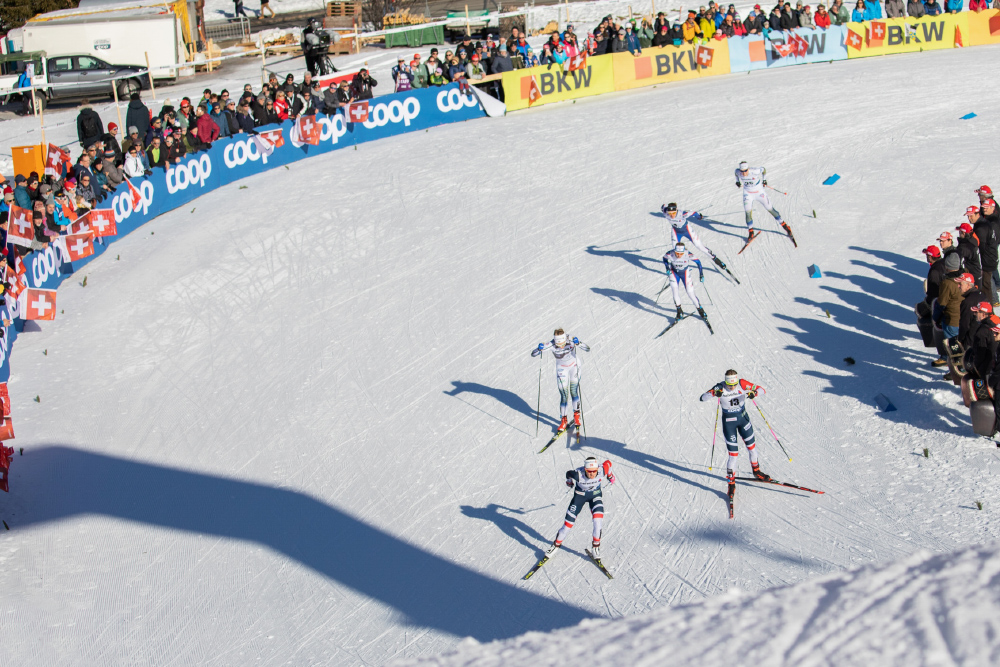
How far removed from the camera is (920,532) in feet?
34.1

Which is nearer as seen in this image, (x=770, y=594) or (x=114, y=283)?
(x=770, y=594)

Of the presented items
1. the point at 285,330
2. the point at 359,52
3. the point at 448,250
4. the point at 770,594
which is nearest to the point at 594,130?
the point at 448,250

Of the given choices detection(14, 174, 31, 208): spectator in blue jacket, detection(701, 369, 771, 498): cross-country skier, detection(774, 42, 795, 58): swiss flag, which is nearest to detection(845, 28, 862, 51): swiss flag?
detection(774, 42, 795, 58): swiss flag

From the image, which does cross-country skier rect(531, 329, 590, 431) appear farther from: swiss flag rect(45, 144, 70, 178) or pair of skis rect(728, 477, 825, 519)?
swiss flag rect(45, 144, 70, 178)

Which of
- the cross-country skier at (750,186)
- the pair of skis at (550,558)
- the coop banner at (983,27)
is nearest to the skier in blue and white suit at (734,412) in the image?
the pair of skis at (550,558)

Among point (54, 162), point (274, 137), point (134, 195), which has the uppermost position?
point (274, 137)

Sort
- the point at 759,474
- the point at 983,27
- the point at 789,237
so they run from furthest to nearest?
the point at 983,27 → the point at 789,237 → the point at 759,474

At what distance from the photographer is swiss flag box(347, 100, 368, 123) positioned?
24031 mm

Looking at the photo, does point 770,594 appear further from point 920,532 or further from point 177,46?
point 177,46

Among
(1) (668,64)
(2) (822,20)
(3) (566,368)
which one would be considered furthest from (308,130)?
(2) (822,20)

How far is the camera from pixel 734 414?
1155 cm

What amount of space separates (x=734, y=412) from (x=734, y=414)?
0.02 m

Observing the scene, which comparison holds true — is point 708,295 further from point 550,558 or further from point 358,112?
point 358,112

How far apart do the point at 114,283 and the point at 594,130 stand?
39.6ft
